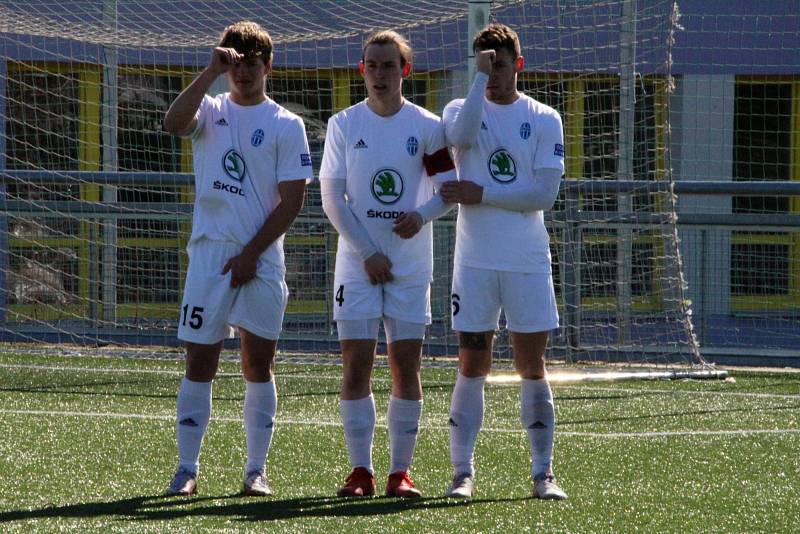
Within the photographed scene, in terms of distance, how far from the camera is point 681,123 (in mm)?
14070

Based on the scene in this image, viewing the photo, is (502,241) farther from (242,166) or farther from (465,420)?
(242,166)

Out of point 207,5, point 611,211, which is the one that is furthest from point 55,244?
point 611,211

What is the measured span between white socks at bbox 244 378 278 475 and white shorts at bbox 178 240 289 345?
21 centimetres

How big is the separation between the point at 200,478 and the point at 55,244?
19.8ft

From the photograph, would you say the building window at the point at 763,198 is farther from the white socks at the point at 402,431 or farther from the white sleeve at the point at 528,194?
the white socks at the point at 402,431

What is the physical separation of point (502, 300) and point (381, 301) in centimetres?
43

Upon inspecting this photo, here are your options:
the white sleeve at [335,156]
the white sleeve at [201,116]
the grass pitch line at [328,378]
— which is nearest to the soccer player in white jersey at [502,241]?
the white sleeve at [335,156]

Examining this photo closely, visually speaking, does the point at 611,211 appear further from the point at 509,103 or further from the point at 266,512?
the point at 266,512

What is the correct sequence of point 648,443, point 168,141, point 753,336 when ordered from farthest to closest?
point 168,141 < point 753,336 < point 648,443

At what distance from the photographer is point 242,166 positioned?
16.1 feet

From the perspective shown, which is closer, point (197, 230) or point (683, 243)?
point (197, 230)

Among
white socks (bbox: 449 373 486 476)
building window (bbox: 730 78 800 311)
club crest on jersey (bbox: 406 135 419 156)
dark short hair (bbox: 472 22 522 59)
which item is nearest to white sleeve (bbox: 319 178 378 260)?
club crest on jersey (bbox: 406 135 419 156)

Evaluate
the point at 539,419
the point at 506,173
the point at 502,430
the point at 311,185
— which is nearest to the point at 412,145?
the point at 506,173

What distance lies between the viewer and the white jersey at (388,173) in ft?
16.0
